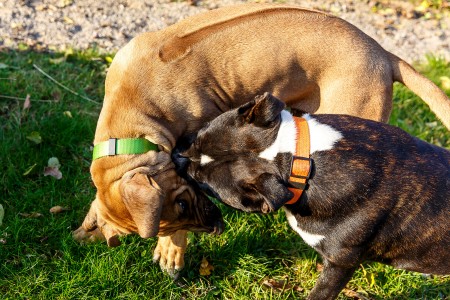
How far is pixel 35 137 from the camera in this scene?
609cm

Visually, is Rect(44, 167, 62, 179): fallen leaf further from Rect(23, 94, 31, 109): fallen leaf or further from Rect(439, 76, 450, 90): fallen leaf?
Rect(439, 76, 450, 90): fallen leaf

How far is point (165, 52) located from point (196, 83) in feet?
1.20

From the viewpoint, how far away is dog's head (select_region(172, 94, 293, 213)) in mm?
4031

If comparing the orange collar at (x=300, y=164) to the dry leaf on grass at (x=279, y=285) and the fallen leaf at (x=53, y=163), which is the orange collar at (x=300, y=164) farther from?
the fallen leaf at (x=53, y=163)

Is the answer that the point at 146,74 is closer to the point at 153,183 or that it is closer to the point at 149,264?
the point at 153,183

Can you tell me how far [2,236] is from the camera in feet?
17.5

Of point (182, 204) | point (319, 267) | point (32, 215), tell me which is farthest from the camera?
point (32, 215)

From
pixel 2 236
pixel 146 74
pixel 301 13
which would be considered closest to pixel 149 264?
pixel 2 236

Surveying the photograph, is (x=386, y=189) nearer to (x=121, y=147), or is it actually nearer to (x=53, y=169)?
(x=121, y=147)

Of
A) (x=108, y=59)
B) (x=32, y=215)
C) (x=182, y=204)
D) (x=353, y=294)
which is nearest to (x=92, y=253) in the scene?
(x=32, y=215)

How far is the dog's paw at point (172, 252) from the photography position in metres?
5.14

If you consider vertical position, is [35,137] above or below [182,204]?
below

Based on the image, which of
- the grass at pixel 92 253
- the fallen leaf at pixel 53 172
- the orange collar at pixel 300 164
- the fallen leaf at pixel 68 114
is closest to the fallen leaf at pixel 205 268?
the grass at pixel 92 253

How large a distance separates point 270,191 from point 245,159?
35 cm
